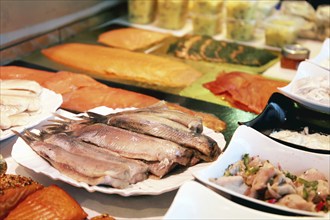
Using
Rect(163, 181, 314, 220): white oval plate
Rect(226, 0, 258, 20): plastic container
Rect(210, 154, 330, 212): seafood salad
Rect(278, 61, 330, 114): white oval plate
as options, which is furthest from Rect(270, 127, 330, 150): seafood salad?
Rect(226, 0, 258, 20): plastic container

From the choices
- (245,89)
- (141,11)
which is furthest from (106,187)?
(141,11)

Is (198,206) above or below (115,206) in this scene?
above

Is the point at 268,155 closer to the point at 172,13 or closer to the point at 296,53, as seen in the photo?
the point at 296,53

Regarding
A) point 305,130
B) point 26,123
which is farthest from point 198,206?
point 26,123

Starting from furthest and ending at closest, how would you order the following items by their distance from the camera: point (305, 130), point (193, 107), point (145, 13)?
point (145, 13), point (193, 107), point (305, 130)

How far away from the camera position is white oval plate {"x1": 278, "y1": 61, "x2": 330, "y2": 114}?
2406 millimetres

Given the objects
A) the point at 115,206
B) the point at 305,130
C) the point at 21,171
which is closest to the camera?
the point at 115,206

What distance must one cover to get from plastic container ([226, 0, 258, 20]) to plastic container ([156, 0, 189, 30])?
0.42 meters

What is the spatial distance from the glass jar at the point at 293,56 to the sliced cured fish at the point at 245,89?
38 cm

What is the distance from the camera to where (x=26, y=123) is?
7.29 ft

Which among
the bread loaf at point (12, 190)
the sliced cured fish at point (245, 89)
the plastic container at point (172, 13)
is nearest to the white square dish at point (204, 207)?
the bread loaf at point (12, 190)

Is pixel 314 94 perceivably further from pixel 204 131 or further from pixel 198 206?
pixel 198 206

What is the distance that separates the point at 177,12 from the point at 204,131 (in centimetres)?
222

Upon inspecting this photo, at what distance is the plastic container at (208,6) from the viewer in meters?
3.99
